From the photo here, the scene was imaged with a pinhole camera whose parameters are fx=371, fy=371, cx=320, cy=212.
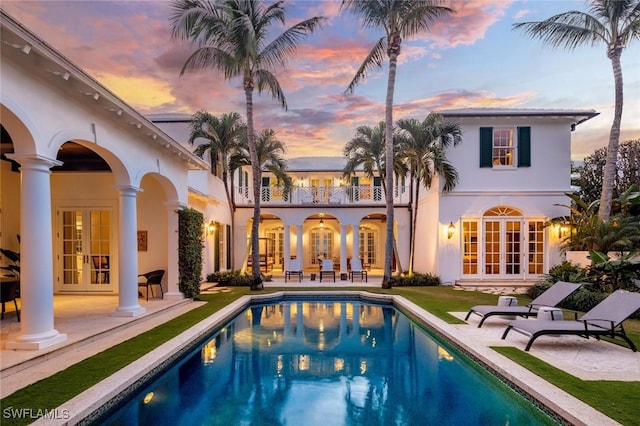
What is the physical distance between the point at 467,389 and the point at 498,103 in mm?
18233

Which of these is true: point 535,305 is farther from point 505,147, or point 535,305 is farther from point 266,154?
point 266,154

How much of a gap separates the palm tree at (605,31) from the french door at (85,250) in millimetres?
15961

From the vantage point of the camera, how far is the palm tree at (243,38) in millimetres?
12000

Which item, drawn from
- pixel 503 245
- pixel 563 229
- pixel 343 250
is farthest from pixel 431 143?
pixel 343 250

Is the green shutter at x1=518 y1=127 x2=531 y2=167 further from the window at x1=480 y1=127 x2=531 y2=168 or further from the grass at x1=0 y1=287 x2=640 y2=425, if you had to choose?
the grass at x1=0 y1=287 x2=640 y2=425

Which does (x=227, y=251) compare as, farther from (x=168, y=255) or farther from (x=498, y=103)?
(x=498, y=103)

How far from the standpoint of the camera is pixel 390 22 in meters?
13.2

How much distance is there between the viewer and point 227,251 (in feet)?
61.6

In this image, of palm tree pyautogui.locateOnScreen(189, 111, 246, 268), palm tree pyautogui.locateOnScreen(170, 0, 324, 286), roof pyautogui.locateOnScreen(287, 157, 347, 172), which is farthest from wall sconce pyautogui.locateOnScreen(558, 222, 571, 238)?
palm tree pyautogui.locateOnScreen(189, 111, 246, 268)

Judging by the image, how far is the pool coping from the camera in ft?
13.0

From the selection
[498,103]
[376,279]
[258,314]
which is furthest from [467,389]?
[498,103]

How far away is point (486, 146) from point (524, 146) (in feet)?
5.04

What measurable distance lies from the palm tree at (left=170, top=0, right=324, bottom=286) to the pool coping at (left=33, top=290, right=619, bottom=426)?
7953 mm

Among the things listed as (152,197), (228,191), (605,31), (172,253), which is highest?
(605,31)
